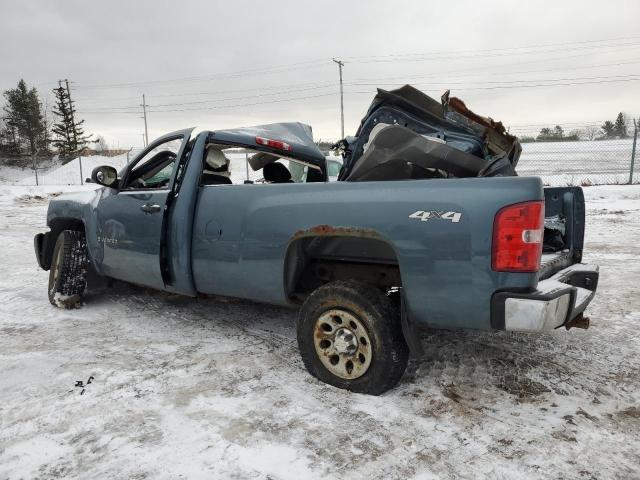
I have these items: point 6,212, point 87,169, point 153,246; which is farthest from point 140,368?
point 87,169

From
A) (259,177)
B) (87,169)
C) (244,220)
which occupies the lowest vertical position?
(244,220)

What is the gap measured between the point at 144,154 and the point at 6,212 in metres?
12.0

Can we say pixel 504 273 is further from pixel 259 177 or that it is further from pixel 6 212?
pixel 6 212

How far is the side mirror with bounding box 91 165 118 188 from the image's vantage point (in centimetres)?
427

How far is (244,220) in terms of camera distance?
327cm

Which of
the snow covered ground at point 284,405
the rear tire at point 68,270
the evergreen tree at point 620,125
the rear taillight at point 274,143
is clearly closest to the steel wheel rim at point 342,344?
the snow covered ground at point 284,405

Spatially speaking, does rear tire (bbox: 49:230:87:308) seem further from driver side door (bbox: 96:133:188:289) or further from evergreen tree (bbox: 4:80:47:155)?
evergreen tree (bbox: 4:80:47:155)

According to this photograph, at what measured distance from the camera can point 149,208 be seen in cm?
385

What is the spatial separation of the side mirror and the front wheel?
2.42 metres

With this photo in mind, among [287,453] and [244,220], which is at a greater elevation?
[244,220]

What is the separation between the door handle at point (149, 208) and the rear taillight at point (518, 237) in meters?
2.60

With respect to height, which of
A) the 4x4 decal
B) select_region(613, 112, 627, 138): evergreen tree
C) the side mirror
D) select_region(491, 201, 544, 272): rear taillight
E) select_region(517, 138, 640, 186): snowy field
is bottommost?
select_region(491, 201, 544, 272): rear taillight

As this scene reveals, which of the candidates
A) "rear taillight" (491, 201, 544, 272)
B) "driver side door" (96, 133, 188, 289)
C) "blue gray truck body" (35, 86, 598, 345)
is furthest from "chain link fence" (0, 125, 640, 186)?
"rear taillight" (491, 201, 544, 272)

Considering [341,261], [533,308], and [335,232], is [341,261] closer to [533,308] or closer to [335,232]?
[335,232]
